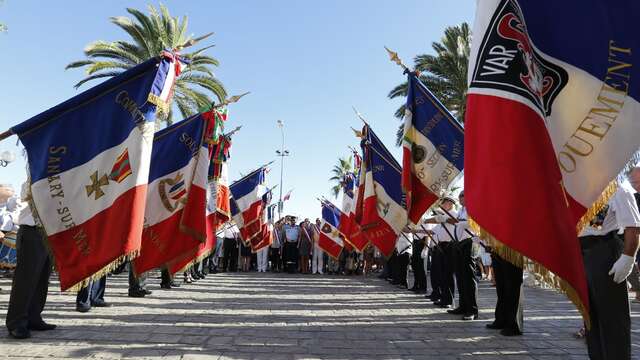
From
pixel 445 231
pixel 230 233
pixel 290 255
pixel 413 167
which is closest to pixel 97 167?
pixel 413 167

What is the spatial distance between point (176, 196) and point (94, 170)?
8.25 feet

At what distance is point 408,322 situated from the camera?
657 cm

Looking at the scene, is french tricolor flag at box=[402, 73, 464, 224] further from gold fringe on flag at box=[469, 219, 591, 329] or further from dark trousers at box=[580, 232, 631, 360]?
gold fringe on flag at box=[469, 219, 591, 329]

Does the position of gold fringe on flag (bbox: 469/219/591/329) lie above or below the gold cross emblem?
below

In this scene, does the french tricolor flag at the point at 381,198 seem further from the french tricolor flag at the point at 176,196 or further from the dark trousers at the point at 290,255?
the dark trousers at the point at 290,255

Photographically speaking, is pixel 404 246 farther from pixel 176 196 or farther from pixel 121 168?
pixel 121 168

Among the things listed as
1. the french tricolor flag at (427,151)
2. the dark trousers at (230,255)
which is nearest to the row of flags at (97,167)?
the french tricolor flag at (427,151)

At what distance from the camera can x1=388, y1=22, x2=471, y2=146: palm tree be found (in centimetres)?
2131

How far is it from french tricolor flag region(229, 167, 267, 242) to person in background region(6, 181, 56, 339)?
10440 millimetres

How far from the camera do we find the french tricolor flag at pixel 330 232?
17.2m

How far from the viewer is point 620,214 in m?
3.34

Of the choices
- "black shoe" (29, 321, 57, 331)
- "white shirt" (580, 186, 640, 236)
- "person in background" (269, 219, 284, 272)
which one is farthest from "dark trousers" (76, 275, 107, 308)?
"person in background" (269, 219, 284, 272)

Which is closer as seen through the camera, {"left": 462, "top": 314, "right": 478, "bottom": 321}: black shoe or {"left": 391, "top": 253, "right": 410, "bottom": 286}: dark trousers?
{"left": 462, "top": 314, "right": 478, "bottom": 321}: black shoe

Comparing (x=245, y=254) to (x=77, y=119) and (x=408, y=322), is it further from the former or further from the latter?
(x=77, y=119)
